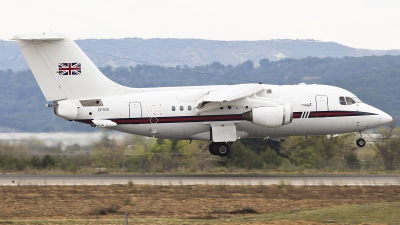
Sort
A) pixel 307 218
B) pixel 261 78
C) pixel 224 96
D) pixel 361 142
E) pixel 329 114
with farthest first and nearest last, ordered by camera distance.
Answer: pixel 261 78
pixel 361 142
pixel 329 114
pixel 224 96
pixel 307 218

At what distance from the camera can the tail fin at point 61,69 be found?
1388 inches

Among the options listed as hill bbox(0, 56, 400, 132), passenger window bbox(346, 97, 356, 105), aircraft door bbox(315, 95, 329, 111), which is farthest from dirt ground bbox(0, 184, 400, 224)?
hill bbox(0, 56, 400, 132)

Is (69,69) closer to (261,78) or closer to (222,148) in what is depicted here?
(222,148)

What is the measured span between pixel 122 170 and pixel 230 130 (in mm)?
5954

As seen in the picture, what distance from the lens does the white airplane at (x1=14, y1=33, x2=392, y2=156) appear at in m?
35.2

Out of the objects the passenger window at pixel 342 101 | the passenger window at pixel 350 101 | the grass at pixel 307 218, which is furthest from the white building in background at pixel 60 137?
the grass at pixel 307 218

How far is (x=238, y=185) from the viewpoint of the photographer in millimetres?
29609

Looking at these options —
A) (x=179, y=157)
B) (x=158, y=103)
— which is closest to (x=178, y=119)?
(x=158, y=103)

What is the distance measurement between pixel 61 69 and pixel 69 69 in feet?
1.21

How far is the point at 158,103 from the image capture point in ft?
117

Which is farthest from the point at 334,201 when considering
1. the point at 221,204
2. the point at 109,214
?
the point at 109,214

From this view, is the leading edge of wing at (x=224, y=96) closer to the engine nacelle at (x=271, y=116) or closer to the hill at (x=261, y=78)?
the engine nacelle at (x=271, y=116)

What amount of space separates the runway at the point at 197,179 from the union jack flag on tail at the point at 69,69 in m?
4.94

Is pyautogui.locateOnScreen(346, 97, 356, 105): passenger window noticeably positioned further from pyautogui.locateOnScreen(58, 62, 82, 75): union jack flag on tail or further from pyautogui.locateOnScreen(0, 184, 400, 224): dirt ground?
pyautogui.locateOnScreen(58, 62, 82, 75): union jack flag on tail
